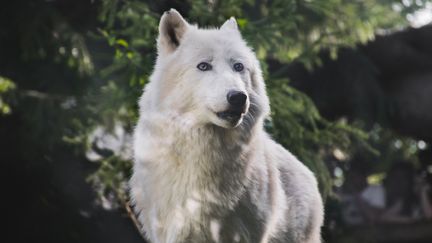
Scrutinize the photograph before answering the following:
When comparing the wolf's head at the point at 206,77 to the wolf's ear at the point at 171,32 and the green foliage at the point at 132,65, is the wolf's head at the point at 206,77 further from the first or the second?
the green foliage at the point at 132,65

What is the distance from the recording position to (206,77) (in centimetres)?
370

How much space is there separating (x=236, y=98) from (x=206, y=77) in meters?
0.27

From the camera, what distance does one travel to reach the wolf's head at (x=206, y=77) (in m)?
3.59

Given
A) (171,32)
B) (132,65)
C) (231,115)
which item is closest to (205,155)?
(231,115)

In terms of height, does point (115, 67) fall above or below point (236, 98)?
below

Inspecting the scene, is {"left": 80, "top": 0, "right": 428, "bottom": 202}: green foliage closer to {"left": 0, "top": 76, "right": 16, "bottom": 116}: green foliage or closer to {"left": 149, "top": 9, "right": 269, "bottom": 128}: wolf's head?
{"left": 0, "top": 76, "right": 16, "bottom": 116}: green foliage

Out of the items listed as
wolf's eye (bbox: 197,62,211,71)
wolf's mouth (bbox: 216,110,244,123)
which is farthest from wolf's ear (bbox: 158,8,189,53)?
wolf's mouth (bbox: 216,110,244,123)

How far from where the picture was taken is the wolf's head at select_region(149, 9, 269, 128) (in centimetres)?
359

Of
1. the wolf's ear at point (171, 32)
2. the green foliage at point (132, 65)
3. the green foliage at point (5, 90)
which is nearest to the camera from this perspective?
the wolf's ear at point (171, 32)

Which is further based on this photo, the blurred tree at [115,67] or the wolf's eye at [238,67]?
the blurred tree at [115,67]

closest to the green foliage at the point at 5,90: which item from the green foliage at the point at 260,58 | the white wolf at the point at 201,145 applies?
the green foliage at the point at 260,58

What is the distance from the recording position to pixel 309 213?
15.3 feet

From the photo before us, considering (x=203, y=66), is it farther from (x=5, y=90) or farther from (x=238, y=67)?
(x=5, y=90)

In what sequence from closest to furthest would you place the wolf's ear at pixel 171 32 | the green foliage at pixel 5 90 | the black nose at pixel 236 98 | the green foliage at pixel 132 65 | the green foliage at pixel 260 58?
the black nose at pixel 236 98, the wolf's ear at pixel 171 32, the green foliage at pixel 260 58, the green foliage at pixel 132 65, the green foliage at pixel 5 90
